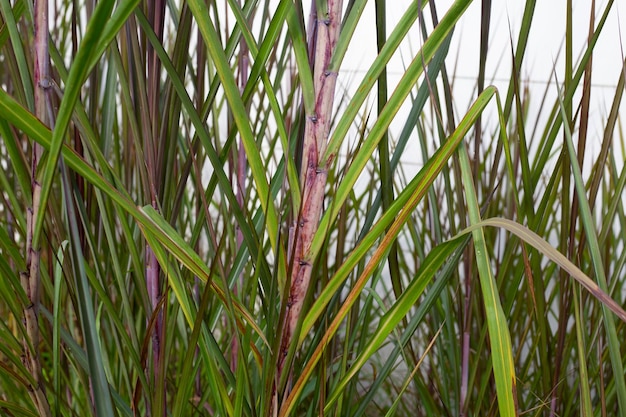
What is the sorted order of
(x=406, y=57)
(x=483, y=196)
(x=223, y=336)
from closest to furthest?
(x=483, y=196) → (x=223, y=336) → (x=406, y=57)

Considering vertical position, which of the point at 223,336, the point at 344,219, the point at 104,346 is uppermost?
the point at 344,219

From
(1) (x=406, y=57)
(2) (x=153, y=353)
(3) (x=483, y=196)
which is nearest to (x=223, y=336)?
(3) (x=483, y=196)

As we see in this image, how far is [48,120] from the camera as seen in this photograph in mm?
312

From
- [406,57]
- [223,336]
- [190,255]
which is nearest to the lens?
[190,255]

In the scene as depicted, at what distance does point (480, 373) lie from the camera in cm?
58

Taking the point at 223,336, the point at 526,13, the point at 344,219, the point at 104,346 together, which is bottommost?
the point at 223,336

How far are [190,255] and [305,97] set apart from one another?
8 cm

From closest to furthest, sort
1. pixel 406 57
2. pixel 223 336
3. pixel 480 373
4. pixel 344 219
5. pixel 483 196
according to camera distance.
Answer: pixel 344 219, pixel 480 373, pixel 483 196, pixel 223 336, pixel 406 57

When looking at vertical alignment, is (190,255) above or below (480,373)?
above

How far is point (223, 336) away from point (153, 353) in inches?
17.5

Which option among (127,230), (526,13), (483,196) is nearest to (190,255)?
(127,230)

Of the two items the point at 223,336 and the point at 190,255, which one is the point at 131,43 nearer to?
the point at 190,255

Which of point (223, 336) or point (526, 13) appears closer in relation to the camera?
point (526, 13)

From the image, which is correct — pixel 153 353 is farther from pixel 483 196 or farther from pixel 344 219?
pixel 483 196
